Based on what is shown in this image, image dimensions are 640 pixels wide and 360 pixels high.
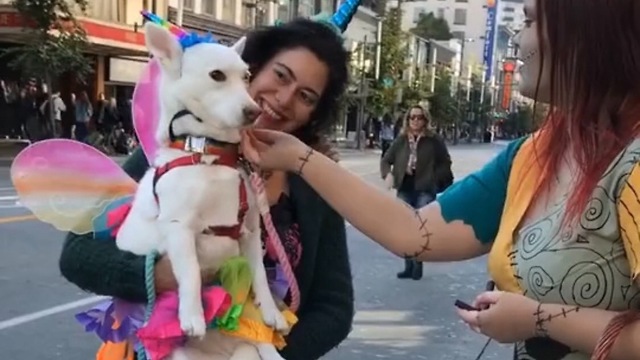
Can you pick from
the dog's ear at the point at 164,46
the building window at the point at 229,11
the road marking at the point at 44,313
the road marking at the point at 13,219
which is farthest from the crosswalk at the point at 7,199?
the building window at the point at 229,11

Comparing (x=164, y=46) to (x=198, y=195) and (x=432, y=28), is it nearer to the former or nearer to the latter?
(x=198, y=195)

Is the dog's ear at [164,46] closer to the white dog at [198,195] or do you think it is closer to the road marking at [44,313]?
the white dog at [198,195]

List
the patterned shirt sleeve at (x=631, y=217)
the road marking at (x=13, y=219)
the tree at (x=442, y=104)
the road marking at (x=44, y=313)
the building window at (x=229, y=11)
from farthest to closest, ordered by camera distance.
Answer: the tree at (x=442, y=104), the building window at (x=229, y=11), the road marking at (x=13, y=219), the road marking at (x=44, y=313), the patterned shirt sleeve at (x=631, y=217)

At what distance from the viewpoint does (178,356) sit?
2238 millimetres

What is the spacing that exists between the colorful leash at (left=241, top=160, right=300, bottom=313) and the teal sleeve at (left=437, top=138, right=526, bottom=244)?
1.81 feet

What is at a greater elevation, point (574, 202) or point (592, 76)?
point (592, 76)

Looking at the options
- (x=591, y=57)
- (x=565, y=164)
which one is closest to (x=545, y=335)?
(x=565, y=164)

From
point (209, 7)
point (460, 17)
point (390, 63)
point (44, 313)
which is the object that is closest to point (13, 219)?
point (44, 313)

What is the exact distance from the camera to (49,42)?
2331 centimetres

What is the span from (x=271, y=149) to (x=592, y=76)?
0.91 metres

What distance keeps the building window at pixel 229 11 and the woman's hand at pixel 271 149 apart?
39.7 metres

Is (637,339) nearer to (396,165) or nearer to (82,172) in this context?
(82,172)

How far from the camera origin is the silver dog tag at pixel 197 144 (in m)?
2.32

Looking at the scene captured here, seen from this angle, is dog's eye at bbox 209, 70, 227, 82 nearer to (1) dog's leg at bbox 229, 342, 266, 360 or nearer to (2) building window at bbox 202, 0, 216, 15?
(1) dog's leg at bbox 229, 342, 266, 360
